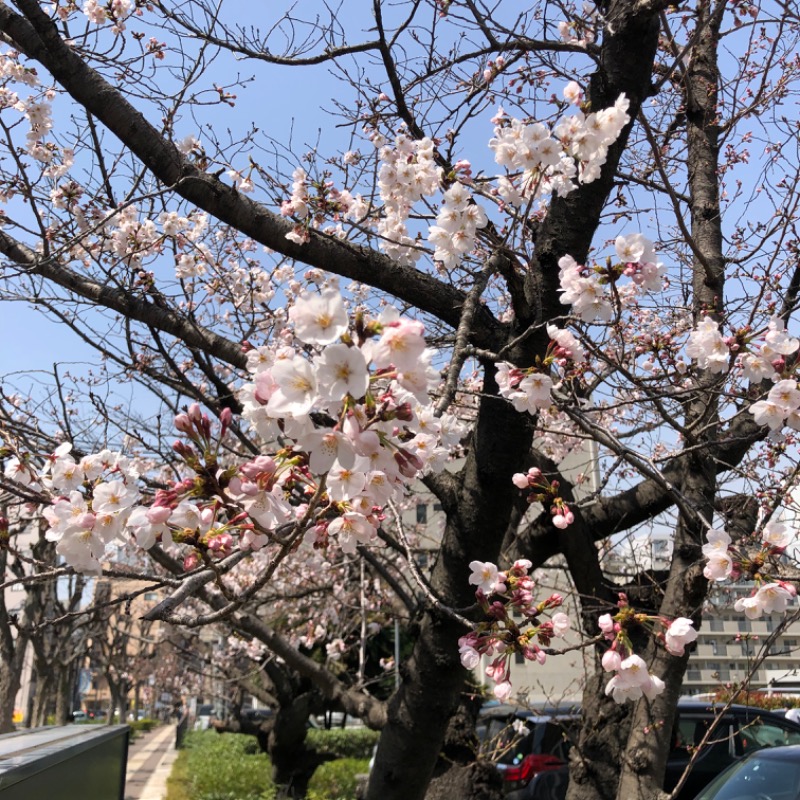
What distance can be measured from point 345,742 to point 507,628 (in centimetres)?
1510

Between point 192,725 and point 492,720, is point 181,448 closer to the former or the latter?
point 492,720

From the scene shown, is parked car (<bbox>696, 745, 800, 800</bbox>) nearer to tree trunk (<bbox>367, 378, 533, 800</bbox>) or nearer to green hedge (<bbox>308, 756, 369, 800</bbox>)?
tree trunk (<bbox>367, 378, 533, 800</bbox>)

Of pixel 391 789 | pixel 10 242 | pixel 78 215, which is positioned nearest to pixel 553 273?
pixel 391 789

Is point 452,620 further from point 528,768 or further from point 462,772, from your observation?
point 528,768

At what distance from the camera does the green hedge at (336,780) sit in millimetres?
9766

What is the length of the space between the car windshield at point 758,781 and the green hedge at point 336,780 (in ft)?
19.5

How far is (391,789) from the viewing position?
2805 mm

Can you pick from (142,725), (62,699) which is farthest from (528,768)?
(142,725)

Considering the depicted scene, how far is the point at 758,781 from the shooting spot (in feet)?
14.5

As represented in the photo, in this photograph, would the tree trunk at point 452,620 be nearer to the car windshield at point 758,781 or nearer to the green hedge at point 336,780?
the car windshield at point 758,781

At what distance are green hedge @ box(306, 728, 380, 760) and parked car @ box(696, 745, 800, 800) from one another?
11.2 m

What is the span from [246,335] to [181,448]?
14.1 ft

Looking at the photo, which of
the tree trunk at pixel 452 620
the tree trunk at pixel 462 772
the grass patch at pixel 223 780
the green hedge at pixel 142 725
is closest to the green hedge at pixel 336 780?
the grass patch at pixel 223 780

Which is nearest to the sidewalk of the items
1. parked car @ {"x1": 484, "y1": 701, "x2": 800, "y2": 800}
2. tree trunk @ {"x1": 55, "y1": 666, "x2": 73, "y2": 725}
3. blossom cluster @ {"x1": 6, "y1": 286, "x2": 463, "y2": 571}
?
tree trunk @ {"x1": 55, "y1": 666, "x2": 73, "y2": 725}
